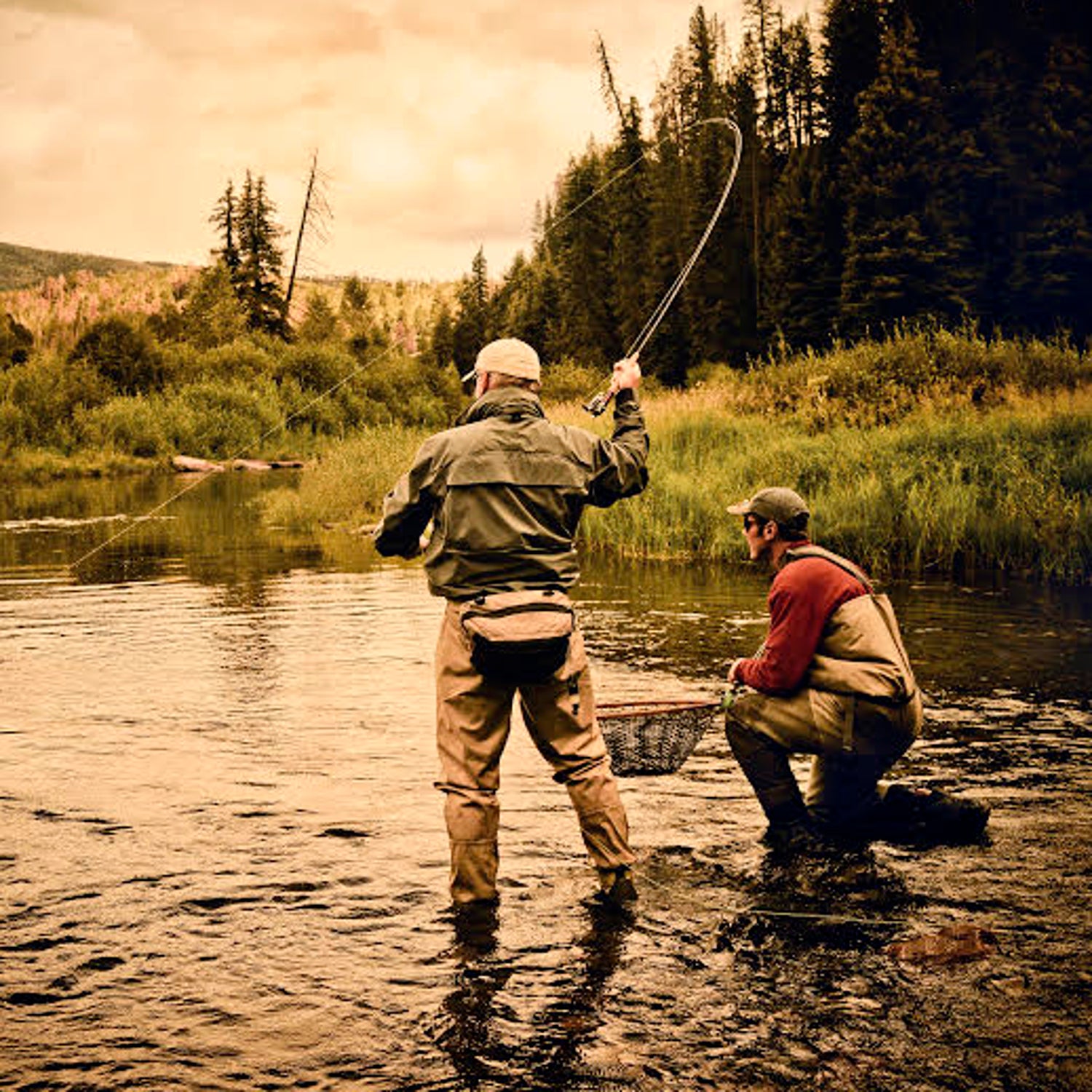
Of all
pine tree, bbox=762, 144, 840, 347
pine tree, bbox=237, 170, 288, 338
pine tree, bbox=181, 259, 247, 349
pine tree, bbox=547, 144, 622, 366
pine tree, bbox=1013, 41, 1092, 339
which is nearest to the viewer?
pine tree, bbox=1013, 41, 1092, 339

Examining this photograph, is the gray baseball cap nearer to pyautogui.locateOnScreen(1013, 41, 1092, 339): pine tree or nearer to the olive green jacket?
the olive green jacket

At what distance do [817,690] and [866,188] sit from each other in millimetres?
42261

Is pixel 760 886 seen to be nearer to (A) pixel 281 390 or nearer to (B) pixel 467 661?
(B) pixel 467 661

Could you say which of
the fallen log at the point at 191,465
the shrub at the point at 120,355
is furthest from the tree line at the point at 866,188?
the shrub at the point at 120,355

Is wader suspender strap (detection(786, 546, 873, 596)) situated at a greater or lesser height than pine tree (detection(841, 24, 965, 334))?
lesser

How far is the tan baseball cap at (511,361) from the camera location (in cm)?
502

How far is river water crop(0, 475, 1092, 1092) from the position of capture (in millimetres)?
3672

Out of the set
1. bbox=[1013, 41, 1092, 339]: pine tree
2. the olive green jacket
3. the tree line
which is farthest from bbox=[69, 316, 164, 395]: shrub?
the olive green jacket

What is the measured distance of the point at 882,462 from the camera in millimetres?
16156

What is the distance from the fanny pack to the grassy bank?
10472 mm

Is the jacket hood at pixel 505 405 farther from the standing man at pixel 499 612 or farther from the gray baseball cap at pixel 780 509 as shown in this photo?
the gray baseball cap at pixel 780 509

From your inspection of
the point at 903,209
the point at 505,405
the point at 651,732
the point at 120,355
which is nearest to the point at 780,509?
the point at 651,732

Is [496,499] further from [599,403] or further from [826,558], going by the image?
[826,558]

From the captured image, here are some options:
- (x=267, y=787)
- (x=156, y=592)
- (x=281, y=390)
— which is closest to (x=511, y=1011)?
(x=267, y=787)
